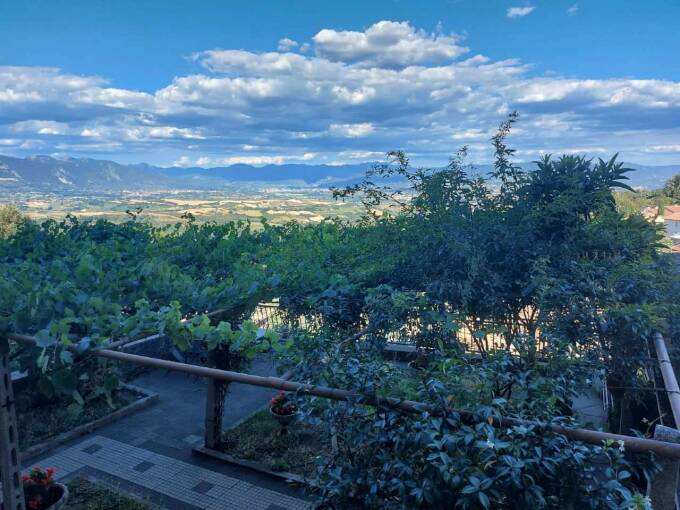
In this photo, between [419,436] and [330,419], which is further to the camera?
[330,419]

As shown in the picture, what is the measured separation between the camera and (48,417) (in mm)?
7688

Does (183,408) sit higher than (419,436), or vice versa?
(419,436)

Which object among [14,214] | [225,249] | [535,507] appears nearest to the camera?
[535,507]

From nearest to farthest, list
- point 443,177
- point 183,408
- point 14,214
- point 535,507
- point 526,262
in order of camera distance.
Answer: point 535,507 < point 526,262 < point 443,177 < point 183,408 < point 14,214

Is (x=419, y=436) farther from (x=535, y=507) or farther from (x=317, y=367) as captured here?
(x=317, y=367)

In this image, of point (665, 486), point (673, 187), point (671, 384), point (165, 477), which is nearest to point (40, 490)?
point (165, 477)

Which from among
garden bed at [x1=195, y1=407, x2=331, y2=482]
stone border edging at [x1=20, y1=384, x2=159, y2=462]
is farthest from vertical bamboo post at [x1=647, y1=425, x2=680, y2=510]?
stone border edging at [x1=20, y1=384, x2=159, y2=462]

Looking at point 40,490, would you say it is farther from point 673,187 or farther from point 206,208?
point 206,208

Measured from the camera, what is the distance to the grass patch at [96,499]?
5453mm

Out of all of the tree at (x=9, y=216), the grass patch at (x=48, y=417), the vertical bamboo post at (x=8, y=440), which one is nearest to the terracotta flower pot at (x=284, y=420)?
the grass patch at (x=48, y=417)

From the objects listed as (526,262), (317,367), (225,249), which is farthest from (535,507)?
(225,249)

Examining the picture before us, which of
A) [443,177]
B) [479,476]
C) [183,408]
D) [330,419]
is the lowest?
[183,408]

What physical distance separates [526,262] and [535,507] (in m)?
3.90

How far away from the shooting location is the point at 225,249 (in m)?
7.28
